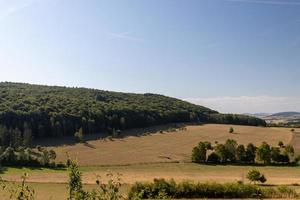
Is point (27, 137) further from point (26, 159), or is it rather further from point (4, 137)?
point (26, 159)

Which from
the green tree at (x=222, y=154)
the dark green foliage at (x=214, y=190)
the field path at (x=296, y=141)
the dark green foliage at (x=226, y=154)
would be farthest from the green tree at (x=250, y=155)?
the dark green foliage at (x=214, y=190)

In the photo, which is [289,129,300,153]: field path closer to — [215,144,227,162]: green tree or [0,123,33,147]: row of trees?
[215,144,227,162]: green tree

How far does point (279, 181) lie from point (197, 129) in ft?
241

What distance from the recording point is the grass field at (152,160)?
68688mm

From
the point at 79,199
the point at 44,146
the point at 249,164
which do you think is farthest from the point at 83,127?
the point at 79,199

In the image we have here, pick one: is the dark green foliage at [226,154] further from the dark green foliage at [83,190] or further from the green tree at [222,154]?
the dark green foliage at [83,190]

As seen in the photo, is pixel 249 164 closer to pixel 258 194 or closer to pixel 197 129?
pixel 258 194

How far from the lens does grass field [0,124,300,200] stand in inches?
2704

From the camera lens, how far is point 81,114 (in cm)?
13100

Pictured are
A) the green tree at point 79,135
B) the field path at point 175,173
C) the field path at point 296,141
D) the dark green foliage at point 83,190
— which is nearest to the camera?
the dark green foliage at point 83,190

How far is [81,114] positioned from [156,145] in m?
29.7

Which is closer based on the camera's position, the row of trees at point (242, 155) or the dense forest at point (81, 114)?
the row of trees at point (242, 155)

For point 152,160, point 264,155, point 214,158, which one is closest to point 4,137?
point 152,160

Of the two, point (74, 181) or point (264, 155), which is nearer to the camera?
point (74, 181)
